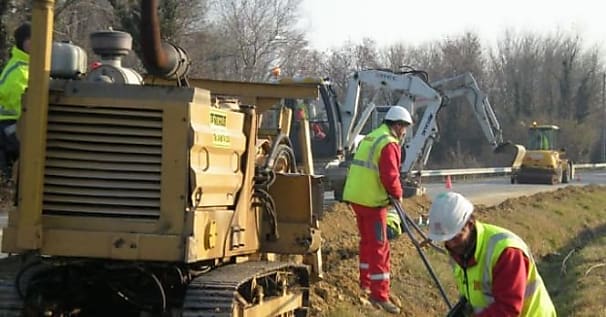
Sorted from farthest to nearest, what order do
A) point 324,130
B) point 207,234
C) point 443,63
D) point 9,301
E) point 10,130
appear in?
point 443,63 < point 324,130 < point 10,130 < point 207,234 < point 9,301

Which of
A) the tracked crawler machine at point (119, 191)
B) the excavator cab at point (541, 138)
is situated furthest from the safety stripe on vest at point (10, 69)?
the excavator cab at point (541, 138)

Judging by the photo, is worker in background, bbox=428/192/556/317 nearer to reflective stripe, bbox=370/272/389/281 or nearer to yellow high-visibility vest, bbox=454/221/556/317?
yellow high-visibility vest, bbox=454/221/556/317

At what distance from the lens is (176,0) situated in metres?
29.1

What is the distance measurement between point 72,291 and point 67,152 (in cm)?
116

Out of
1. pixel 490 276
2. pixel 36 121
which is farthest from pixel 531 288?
pixel 36 121

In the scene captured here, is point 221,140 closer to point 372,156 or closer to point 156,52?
point 156,52

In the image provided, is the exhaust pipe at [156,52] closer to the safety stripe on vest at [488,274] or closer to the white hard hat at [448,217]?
the white hard hat at [448,217]

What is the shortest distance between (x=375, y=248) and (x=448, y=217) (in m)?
5.31

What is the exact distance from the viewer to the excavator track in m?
6.92

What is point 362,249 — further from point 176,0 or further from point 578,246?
point 176,0

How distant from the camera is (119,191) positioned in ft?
22.6

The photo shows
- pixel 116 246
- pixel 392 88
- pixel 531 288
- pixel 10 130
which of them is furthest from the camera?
pixel 392 88

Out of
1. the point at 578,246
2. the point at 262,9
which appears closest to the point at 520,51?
the point at 262,9

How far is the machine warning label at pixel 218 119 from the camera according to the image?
7263mm
